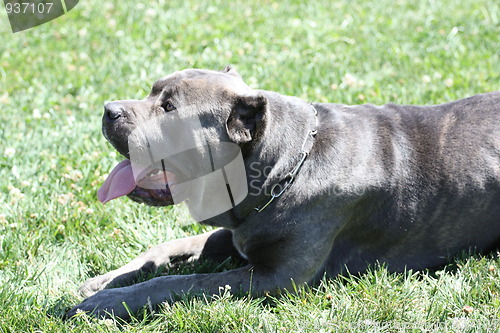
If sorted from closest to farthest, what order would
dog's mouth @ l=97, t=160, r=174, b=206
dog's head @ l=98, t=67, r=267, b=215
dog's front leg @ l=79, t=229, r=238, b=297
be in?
1. dog's head @ l=98, t=67, r=267, b=215
2. dog's mouth @ l=97, t=160, r=174, b=206
3. dog's front leg @ l=79, t=229, r=238, b=297

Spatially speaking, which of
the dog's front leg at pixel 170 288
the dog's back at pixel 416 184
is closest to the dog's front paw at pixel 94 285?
the dog's front leg at pixel 170 288

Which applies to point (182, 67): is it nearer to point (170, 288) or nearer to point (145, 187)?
point (145, 187)

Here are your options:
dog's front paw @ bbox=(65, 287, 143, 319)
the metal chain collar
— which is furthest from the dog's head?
dog's front paw @ bbox=(65, 287, 143, 319)

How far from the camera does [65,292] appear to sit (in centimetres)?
393

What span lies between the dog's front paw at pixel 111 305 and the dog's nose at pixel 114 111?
3.05 feet

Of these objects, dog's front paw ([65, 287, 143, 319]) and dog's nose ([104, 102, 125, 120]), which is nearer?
dog's front paw ([65, 287, 143, 319])

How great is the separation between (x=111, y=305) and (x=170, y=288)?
320 millimetres

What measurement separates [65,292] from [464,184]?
91.9 inches

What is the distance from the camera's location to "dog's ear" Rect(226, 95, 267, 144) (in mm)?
3668

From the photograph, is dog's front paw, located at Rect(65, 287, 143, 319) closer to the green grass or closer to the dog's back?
the green grass

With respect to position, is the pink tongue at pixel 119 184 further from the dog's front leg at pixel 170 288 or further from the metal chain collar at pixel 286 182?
the metal chain collar at pixel 286 182

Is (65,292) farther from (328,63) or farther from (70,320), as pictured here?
(328,63)

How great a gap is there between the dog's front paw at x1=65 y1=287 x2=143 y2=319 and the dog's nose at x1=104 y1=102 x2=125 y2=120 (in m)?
0.93

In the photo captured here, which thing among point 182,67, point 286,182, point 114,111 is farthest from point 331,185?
point 182,67
